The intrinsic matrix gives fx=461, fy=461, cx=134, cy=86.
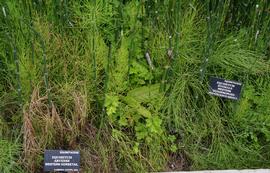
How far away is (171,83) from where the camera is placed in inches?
89.0

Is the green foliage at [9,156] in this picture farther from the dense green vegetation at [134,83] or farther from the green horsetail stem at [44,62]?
the green horsetail stem at [44,62]

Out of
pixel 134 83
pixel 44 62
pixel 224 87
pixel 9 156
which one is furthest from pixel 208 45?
pixel 9 156

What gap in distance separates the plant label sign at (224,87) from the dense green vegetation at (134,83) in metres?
0.04

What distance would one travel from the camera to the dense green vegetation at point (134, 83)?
6.95ft

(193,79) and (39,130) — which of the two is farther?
(193,79)

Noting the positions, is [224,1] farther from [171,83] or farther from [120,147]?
[120,147]

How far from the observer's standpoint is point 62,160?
2.08 meters

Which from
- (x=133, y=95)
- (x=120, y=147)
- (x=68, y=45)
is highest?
(x=68, y=45)

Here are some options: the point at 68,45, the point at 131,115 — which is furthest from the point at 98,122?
the point at 68,45

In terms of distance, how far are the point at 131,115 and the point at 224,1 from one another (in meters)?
0.75

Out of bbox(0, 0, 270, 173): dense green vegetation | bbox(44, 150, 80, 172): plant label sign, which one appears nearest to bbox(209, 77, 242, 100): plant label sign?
bbox(0, 0, 270, 173): dense green vegetation

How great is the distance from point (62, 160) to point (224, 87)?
2.82 feet

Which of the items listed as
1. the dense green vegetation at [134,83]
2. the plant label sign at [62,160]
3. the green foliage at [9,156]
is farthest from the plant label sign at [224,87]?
the green foliage at [9,156]

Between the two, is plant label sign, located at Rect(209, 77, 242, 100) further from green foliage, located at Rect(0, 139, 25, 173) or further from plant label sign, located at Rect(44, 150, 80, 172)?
green foliage, located at Rect(0, 139, 25, 173)
